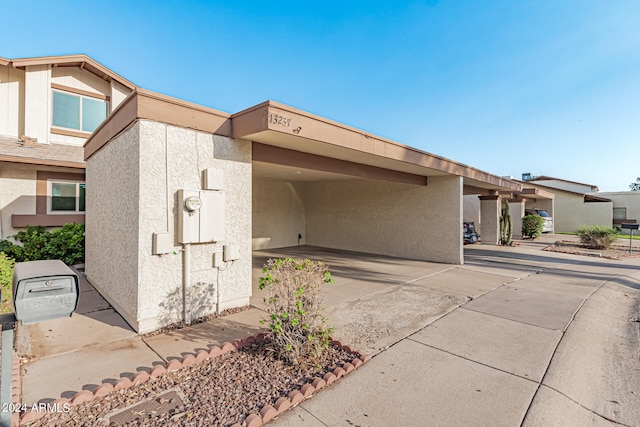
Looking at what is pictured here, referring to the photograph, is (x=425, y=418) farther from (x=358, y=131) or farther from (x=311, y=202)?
(x=311, y=202)

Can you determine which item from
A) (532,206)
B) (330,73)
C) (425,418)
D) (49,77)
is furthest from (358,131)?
(532,206)

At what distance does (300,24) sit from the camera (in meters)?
9.99

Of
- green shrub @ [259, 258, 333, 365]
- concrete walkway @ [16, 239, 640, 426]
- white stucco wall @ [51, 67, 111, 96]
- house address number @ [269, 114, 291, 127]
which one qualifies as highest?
white stucco wall @ [51, 67, 111, 96]

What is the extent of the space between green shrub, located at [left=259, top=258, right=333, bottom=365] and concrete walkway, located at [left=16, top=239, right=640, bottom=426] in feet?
1.88

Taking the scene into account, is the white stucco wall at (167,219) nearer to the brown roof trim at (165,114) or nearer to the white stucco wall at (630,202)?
the brown roof trim at (165,114)

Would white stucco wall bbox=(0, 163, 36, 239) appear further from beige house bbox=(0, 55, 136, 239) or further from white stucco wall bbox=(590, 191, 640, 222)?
white stucco wall bbox=(590, 191, 640, 222)

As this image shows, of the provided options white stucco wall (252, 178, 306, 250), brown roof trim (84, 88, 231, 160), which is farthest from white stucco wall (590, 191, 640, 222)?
brown roof trim (84, 88, 231, 160)

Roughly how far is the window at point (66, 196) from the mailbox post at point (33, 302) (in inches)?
372

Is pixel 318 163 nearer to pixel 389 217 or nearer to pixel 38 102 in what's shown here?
pixel 389 217

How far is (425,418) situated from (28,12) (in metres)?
11.5

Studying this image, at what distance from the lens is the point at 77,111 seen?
10.8 m

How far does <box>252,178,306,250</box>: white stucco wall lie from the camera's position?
12914mm

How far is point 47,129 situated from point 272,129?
10639mm

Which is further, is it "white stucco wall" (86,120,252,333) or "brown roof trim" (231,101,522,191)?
"brown roof trim" (231,101,522,191)
